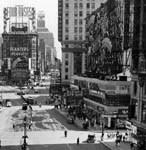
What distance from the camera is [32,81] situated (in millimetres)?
195625

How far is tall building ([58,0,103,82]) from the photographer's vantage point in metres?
141

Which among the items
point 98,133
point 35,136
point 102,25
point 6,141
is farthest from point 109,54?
point 6,141

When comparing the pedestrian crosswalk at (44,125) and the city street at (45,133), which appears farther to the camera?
the pedestrian crosswalk at (44,125)

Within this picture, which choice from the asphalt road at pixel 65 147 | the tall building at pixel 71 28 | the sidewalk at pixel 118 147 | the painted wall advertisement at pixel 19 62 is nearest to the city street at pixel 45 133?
the asphalt road at pixel 65 147

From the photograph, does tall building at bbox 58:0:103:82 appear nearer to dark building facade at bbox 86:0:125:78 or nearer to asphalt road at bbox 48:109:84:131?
dark building facade at bbox 86:0:125:78

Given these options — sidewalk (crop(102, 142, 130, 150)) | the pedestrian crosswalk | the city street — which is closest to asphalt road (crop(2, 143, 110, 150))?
the city street

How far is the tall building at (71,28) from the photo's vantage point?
14088 centimetres

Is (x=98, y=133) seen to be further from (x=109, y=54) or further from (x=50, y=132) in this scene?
(x=109, y=54)

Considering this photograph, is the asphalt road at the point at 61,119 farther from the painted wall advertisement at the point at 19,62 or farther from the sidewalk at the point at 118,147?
the painted wall advertisement at the point at 19,62

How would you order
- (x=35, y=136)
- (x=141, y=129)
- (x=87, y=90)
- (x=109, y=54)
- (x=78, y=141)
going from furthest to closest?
(x=87, y=90)
(x=109, y=54)
(x=35, y=136)
(x=78, y=141)
(x=141, y=129)

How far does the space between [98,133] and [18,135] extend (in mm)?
12208

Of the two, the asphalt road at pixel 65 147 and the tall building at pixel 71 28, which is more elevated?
the tall building at pixel 71 28

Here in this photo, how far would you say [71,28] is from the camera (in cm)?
14362

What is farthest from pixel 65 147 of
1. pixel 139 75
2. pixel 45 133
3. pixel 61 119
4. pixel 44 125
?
pixel 61 119
